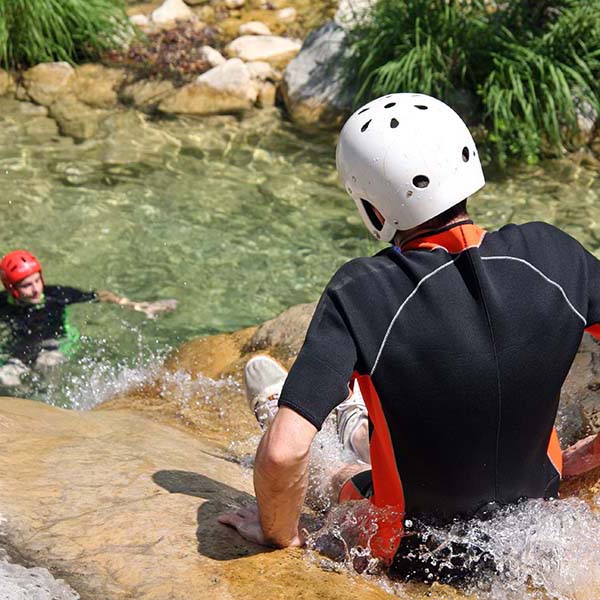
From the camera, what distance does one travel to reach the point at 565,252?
247 centimetres

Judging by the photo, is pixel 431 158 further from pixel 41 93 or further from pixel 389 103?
pixel 41 93

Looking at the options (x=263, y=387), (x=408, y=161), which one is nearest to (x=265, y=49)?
(x=263, y=387)

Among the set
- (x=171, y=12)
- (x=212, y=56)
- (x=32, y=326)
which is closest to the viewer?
(x=32, y=326)

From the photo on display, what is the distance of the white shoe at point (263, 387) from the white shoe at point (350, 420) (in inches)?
10.5

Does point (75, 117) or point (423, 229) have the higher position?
point (423, 229)

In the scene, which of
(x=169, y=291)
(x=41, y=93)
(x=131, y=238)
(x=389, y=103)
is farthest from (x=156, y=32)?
(x=389, y=103)

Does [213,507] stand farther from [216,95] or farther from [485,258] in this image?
[216,95]

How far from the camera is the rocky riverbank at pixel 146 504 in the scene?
8.44ft

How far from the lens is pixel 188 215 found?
7.71 metres

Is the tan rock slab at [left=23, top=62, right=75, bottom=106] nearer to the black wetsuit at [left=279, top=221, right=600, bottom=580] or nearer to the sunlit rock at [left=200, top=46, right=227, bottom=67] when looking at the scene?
the sunlit rock at [left=200, top=46, right=227, bottom=67]

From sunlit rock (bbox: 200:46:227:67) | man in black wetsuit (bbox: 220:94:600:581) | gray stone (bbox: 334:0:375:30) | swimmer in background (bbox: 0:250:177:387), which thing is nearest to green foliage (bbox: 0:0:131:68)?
sunlit rock (bbox: 200:46:227:67)

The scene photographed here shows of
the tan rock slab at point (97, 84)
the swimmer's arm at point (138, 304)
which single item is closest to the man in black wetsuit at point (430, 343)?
the swimmer's arm at point (138, 304)

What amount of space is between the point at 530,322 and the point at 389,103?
2.38 feet

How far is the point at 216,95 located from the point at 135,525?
6901 millimetres
